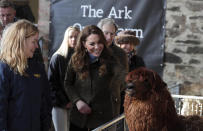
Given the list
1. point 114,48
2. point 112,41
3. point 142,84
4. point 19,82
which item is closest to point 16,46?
point 19,82

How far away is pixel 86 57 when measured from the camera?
304 cm

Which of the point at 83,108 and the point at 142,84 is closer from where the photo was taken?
the point at 142,84

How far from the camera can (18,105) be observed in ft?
8.26

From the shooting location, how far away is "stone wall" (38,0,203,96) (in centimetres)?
587

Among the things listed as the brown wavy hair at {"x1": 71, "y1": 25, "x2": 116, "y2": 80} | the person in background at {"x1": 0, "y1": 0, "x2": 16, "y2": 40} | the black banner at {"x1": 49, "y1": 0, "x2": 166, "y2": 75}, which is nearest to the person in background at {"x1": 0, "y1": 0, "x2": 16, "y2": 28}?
the person in background at {"x1": 0, "y1": 0, "x2": 16, "y2": 40}

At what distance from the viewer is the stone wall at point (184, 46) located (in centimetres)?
587

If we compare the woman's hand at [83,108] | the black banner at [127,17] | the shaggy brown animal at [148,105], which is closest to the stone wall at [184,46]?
the black banner at [127,17]

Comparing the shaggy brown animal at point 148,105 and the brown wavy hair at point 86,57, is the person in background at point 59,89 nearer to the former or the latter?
the brown wavy hair at point 86,57

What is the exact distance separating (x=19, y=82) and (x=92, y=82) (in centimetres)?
69

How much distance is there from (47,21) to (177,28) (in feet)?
7.59

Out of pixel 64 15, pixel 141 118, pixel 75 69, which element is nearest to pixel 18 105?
pixel 75 69

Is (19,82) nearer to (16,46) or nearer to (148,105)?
(16,46)

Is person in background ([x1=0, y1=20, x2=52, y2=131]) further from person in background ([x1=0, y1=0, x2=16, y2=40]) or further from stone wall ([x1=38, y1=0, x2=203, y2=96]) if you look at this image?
stone wall ([x1=38, y1=0, x2=203, y2=96])

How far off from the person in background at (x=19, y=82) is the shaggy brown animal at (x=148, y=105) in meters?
0.80
